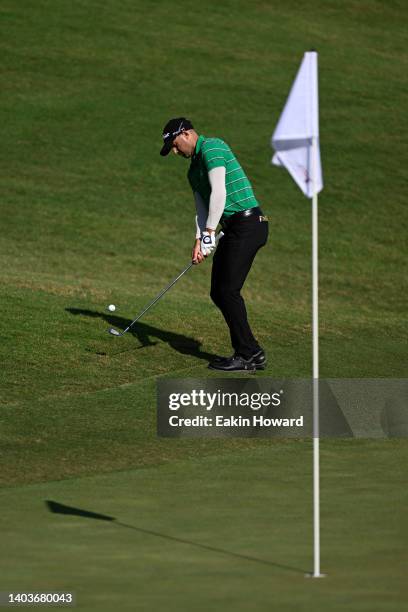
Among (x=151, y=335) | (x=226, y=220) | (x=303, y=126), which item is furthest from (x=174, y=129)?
(x=303, y=126)

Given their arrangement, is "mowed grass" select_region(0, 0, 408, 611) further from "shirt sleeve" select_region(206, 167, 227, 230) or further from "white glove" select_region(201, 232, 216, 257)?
"shirt sleeve" select_region(206, 167, 227, 230)

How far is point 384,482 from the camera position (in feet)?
31.4

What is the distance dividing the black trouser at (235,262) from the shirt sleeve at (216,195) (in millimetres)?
575

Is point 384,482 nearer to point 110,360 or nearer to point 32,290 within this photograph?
point 110,360

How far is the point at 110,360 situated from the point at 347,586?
7984mm

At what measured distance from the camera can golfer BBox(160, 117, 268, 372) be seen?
502 inches

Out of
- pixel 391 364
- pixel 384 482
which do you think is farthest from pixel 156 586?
pixel 391 364

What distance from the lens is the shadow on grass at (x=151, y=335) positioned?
15.1 meters

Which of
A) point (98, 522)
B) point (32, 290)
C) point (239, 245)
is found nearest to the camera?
point (98, 522)

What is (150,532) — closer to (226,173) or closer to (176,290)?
(226,173)

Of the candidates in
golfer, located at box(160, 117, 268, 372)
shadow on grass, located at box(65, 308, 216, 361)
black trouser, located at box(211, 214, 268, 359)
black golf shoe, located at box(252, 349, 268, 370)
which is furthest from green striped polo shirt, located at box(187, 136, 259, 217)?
shadow on grass, located at box(65, 308, 216, 361)

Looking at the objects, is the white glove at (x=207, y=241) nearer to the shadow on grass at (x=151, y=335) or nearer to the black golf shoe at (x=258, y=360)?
the black golf shoe at (x=258, y=360)

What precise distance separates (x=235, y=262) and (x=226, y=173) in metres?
0.93

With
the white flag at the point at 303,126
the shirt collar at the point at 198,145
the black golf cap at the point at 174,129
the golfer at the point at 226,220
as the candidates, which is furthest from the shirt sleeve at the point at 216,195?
the white flag at the point at 303,126
